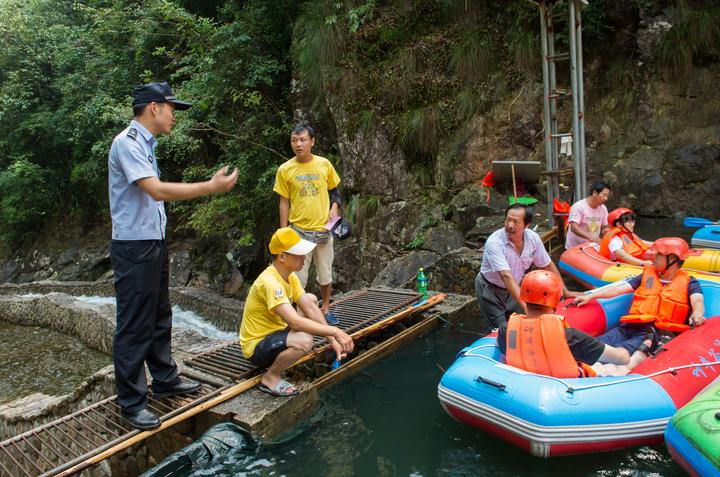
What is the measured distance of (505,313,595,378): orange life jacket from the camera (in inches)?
129

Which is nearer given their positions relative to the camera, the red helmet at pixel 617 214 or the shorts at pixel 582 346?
the shorts at pixel 582 346

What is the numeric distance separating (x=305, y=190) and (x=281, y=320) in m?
1.53

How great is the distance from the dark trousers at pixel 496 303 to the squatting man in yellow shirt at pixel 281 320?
4.83 ft

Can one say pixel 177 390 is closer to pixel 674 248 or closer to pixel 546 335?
pixel 546 335

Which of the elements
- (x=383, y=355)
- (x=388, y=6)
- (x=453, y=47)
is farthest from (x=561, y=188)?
(x=383, y=355)

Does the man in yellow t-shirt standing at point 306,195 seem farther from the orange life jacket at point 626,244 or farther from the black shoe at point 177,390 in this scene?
the orange life jacket at point 626,244

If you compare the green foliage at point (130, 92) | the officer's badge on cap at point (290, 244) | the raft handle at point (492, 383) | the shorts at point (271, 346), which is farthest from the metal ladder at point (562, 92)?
the green foliage at point (130, 92)

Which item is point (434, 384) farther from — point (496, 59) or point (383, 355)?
point (496, 59)

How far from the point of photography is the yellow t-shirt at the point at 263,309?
12.4ft

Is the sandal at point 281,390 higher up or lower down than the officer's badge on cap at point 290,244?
lower down

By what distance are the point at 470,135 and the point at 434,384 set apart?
21.9 feet

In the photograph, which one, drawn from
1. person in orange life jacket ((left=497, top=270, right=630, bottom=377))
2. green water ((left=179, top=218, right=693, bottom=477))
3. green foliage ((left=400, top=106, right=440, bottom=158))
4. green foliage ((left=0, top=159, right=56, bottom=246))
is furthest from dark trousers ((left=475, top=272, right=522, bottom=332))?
green foliage ((left=0, top=159, right=56, bottom=246))

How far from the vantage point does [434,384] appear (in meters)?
4.47

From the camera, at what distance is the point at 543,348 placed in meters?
3.34
